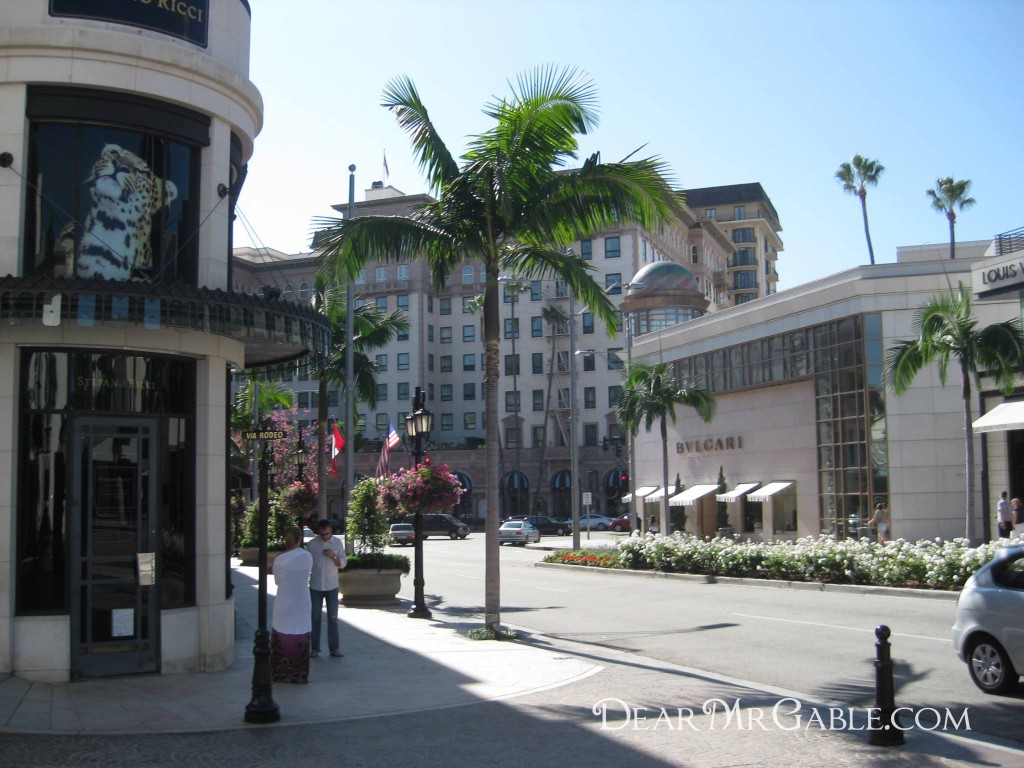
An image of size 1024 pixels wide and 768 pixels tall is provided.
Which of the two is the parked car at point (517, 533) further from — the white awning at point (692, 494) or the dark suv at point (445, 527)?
the white awning at point (692, 494)

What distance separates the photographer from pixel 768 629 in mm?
16438

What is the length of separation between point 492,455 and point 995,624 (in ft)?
25.8

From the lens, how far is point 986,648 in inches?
414

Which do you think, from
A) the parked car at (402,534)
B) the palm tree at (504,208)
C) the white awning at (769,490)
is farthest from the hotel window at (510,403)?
the palm tree at (504,208)

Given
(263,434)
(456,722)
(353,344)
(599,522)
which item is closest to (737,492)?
(353,344)

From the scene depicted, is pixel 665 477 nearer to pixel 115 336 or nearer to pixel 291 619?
pixel 291 619

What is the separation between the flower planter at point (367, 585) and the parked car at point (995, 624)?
12544 millimetres

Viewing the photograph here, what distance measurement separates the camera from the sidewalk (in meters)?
8.35

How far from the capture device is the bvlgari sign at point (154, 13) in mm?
11641

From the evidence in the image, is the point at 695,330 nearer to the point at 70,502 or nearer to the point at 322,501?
the point at 322,501

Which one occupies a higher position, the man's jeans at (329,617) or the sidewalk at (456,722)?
the man's jeans at (329,617)

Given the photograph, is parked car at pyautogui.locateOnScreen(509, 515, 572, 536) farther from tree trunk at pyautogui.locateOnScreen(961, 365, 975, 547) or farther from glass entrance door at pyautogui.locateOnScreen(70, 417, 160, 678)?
glass entrance door at pyautogui.locateOnScreen(70, 417, 160, 678)

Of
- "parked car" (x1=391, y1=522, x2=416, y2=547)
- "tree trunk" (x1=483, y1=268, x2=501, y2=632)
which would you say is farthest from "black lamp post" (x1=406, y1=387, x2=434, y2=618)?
"parked car" (x1=391, y1=522, x2=416, y2=547)

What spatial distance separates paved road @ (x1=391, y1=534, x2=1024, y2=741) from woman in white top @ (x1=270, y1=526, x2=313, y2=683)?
5.01 metres
